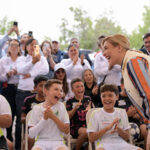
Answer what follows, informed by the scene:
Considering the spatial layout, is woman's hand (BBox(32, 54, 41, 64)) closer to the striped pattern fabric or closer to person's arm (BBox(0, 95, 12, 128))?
person's arm (BBox(0, 95, 12, 128))

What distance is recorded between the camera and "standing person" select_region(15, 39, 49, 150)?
4.77 metres

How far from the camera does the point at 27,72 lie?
497 cm

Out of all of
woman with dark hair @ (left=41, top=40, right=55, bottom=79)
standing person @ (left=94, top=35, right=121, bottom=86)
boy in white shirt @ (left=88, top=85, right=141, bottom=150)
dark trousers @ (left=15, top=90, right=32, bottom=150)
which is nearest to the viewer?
boy in white shirt @ (left=88, top=85, right=141, bottom=150)

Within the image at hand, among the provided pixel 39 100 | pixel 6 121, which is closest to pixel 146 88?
pixel 6 121

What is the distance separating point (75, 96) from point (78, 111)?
11.8 inches

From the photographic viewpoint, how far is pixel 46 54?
5.71 meters

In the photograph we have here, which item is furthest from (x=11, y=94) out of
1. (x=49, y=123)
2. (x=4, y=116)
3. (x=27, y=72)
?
(x=4, y=116)

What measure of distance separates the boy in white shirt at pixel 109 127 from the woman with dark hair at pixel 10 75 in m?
1.88

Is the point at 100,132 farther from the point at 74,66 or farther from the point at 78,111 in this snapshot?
the point at 74,66

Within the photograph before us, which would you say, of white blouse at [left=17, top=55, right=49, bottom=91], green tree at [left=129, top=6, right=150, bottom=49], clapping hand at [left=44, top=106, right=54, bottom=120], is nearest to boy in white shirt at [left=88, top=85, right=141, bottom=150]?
clapping hand at [left=44, top=106, right=54, bottom=120]

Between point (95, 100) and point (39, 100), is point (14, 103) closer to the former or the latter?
point (39, 100)

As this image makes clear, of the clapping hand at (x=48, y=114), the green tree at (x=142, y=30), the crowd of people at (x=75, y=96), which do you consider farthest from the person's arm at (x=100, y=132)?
the green tree at (x=142, y=30)

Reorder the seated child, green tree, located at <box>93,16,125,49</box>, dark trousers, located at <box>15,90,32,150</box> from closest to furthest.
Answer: the seated child, dark trousers, located at <box>15,90,32,150</box>, green tree, located at <box>93,16,125,49</box>

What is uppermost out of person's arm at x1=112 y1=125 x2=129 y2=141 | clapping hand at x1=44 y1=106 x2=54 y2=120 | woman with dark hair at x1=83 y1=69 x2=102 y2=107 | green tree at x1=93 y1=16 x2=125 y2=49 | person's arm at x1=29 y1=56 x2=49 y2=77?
green tree at x1=93 y1=16 x2=125 y2=49
